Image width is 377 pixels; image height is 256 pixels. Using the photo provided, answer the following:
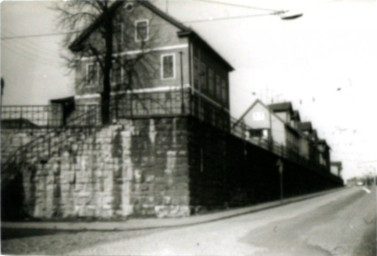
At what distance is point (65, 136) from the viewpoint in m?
11.9

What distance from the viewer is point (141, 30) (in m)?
12.4

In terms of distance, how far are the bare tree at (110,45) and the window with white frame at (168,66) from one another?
0.84ft

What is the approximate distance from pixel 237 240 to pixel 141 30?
22.2 ft

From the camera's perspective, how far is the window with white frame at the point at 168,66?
1368 centimetres

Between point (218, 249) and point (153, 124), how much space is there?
5530 mm

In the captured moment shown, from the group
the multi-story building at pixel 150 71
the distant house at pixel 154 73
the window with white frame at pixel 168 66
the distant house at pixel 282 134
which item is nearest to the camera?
the distant house at pixel 154 73

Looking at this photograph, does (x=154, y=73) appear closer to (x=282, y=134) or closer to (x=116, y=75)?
(x=116, y=75)

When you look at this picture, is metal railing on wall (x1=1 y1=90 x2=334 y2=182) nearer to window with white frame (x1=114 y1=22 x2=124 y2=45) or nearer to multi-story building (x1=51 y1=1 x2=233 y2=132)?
multi-story building (x1=51 y1=1 x2=233 y2=132)

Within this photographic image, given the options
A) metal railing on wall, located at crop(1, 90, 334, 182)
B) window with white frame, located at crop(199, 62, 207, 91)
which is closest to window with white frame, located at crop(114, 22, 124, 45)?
metal railing on wall, located at crop(1, 90, 334, 182)

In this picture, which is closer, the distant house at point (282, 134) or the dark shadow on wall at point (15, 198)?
the dark shadow on wall at point (15, 198)

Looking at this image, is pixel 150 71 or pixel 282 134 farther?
pixel 282 134

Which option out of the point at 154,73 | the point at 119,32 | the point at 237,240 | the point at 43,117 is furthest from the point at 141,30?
the point at 237,240

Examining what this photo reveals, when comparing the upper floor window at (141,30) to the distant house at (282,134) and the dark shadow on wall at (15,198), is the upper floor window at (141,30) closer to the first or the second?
the distant house at (282,134)

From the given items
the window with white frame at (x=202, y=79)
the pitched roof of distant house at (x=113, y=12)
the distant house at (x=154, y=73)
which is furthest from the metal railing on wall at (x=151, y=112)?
the pitched roof of distant house at (x=113, y=12)
